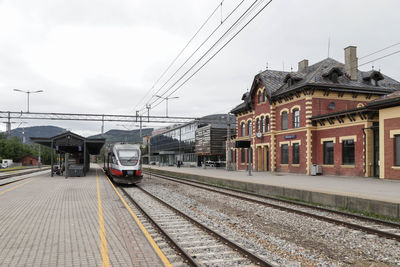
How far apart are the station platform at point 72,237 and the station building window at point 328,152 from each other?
19.6 metres

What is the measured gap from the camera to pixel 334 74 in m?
29.3

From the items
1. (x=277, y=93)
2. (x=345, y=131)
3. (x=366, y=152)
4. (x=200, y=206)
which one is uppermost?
(x=277, y=93)

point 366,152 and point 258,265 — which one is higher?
point 366,152

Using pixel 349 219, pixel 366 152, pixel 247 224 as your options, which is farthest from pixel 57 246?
pixel 366 152

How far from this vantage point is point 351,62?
3070cm

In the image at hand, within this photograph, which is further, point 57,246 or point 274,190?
point 274,190

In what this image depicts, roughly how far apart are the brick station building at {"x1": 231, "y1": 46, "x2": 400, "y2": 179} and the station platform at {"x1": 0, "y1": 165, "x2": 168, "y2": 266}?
1743cm

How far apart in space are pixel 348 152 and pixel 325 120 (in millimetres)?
3406

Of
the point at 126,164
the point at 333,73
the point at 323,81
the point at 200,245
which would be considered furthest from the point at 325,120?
the point at 200,245

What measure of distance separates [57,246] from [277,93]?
28302mm

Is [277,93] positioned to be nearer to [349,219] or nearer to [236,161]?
[236,161]

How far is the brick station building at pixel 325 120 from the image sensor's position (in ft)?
75.2

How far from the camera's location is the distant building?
169 ft

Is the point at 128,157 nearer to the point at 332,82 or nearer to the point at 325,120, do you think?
the point at 325,120
